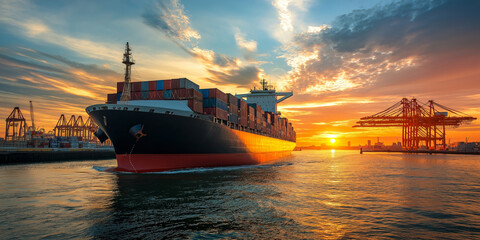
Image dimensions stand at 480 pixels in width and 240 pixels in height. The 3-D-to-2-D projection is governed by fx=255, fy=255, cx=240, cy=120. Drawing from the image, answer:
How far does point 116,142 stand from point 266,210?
15.9 meters

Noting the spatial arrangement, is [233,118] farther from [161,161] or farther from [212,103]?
[161,161]

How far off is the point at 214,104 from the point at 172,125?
322 inches

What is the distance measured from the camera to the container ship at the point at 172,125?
20578mm

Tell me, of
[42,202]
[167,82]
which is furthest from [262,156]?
[42,202]

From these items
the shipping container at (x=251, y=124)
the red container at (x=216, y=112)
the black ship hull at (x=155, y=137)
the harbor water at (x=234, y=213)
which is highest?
the red container at (x=216, y=112)

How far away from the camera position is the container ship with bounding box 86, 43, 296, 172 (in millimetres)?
20578

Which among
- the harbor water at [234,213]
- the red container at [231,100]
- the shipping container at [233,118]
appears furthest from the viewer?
the red container at [231,100]

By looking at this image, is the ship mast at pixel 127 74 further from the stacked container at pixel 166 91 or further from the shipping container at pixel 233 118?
the shipping container at pixel 233 118

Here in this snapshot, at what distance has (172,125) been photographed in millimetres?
21672

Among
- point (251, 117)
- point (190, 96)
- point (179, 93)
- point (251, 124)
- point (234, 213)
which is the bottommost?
Answer: point (234, 213)

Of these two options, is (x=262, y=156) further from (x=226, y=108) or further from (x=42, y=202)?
(x=42, y=202)

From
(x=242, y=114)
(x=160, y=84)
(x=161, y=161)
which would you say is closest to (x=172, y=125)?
(x=161, y=161)

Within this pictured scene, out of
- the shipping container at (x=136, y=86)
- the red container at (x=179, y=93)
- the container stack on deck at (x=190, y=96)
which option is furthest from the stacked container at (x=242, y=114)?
the shipping container at (x=136, y=86)

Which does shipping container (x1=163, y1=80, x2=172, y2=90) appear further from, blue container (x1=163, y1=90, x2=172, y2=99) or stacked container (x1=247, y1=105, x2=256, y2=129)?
stacked container (x1=247, y1=105, x2=256, y2=129)
